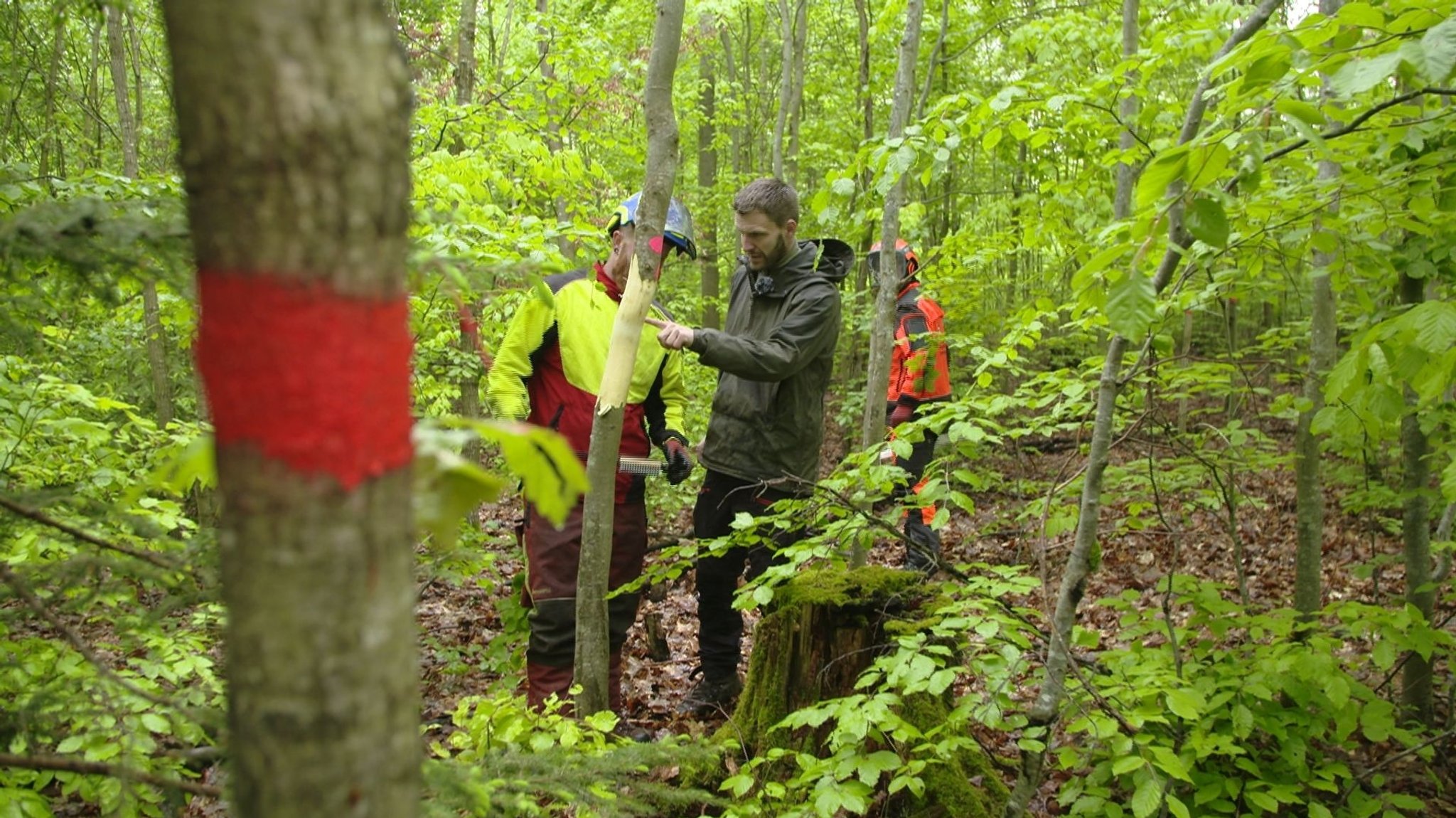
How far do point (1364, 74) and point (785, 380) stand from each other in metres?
2.77

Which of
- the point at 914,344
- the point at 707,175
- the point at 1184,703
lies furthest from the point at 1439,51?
the point at 707,175

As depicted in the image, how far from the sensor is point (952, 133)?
3412 millimetres

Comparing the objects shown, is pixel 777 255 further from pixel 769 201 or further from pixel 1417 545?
pixel 1417 545

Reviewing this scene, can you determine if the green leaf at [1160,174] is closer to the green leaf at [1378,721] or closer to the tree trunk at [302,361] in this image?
the tree trunk at [302,361]

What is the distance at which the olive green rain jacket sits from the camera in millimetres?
4035

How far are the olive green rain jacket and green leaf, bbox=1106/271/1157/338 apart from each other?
2184mm

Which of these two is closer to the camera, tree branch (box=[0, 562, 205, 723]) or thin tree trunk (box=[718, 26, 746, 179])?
tree branch (box=[0, 562, 205, 723])

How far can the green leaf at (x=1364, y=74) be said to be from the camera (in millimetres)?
1546

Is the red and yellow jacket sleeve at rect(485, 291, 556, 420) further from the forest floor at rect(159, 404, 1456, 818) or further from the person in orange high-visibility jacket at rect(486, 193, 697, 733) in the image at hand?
the forest floor at rect(159, 404, 1456, 818)

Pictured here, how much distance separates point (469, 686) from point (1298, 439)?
4.49m

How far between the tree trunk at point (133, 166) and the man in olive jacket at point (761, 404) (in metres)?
4.43

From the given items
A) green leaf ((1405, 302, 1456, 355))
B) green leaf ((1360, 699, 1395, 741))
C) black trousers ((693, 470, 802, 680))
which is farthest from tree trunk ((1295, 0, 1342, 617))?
black trousers ((693, 470, 802, 680))

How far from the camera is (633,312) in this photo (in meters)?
3.02

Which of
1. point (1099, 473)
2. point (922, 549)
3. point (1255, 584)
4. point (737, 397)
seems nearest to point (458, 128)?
point (737, 397)
